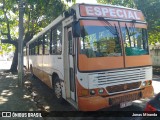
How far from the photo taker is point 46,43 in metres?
10.2

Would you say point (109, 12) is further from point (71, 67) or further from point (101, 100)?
point (101, 100)

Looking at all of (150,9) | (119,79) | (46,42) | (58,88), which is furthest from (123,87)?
(150,9)

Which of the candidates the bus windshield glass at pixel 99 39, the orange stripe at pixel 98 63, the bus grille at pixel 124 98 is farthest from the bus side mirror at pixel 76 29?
the bus grille at pixel 124 98

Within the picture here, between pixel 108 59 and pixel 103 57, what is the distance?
17 cm

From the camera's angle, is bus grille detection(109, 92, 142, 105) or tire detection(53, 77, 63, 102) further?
tire detection(53, 77, 63, 102)

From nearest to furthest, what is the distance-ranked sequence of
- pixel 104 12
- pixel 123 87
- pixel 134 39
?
pixel 123 87 → pixel 104 12 → pixel 134 39

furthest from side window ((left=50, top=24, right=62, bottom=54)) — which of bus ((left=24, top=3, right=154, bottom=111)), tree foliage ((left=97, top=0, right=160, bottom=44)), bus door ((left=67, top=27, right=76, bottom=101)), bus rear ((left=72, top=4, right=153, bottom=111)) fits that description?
tree foliage ((left=97, top=0, right=160, bottom=44))

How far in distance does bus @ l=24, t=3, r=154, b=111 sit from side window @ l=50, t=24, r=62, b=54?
1.13 ft

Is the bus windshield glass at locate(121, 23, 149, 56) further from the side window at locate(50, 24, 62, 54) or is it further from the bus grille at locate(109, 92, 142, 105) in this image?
the side window at locate(50, 24, 62, 54)

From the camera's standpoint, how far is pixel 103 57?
6.42 m

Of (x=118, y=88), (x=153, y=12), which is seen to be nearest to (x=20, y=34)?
(x=118, y=88)

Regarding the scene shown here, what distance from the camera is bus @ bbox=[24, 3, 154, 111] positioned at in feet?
20.3

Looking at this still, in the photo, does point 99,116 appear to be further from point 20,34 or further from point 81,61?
point 20,34

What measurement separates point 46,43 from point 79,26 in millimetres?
4300
